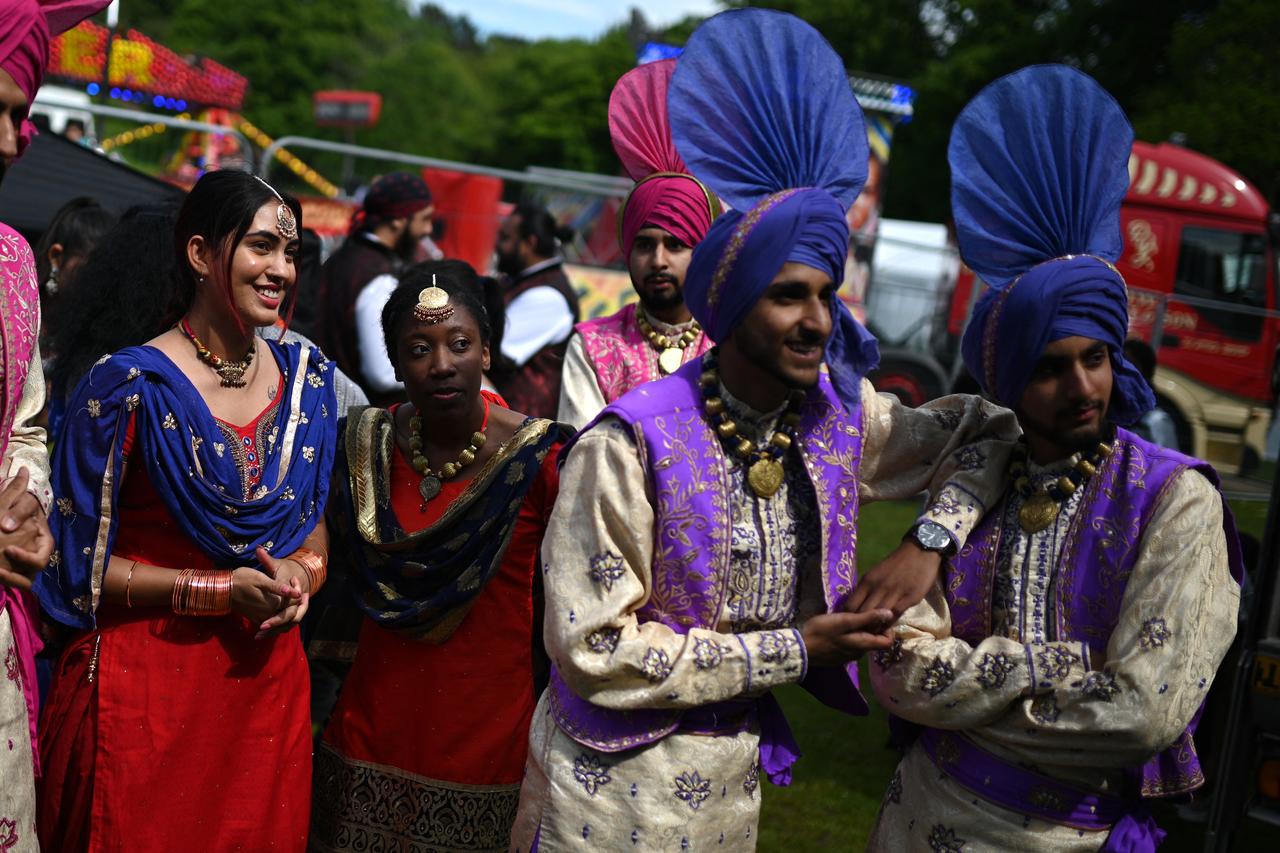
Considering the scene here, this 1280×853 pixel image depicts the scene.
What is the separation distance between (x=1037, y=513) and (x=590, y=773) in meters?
1.03

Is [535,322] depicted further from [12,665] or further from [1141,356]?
[12,665]

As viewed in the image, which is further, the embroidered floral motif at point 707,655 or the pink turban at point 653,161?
the pink turban at point 653,161

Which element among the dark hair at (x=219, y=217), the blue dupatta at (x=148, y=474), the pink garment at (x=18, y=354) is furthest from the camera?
the dark hair at (x=219, y=217)

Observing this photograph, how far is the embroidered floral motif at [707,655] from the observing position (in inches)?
93.0

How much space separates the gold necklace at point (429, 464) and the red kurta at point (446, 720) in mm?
22

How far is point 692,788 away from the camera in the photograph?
2465mm

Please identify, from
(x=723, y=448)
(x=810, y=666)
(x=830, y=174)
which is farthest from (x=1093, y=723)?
(x=830, y=174)

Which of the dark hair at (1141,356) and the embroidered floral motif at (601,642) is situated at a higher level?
the dark hair at (1141,356)

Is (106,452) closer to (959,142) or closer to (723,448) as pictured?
(723,448)

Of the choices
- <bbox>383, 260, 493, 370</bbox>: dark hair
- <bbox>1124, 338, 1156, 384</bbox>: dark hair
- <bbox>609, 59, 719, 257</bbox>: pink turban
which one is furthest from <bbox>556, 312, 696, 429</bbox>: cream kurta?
<bbox>1124, 338, 1156, 384</bbox>: dark hair

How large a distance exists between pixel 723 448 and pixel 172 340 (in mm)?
1405

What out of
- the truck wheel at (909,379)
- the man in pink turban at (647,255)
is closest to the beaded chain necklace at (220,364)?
the man in pink turban at (647,255)

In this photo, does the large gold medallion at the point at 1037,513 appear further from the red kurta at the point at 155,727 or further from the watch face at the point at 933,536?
the red kurta at the point at 155,727

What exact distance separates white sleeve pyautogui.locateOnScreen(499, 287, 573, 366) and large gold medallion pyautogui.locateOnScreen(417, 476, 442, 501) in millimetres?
2262
